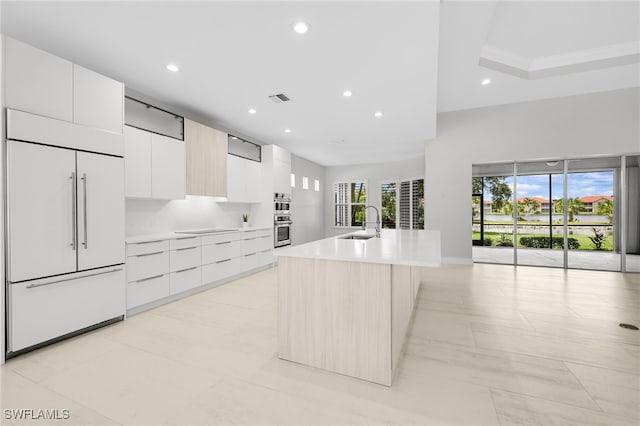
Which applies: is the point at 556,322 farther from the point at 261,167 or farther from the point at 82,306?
the point at 261,167

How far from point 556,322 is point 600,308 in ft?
3.16

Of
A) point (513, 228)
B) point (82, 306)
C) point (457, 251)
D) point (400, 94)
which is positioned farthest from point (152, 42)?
point (513, 228)

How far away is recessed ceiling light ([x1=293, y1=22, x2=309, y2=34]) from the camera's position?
2.23m

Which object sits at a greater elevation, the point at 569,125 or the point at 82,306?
the point at 569,125

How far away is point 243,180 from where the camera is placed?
517 centimetres

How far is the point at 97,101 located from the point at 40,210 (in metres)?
1.16

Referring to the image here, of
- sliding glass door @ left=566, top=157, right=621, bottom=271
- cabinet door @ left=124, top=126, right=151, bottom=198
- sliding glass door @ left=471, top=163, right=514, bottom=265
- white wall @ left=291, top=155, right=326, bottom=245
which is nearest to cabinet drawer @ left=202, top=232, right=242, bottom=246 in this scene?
cabinet door @ left=124, top=126, right=151, bottom=198

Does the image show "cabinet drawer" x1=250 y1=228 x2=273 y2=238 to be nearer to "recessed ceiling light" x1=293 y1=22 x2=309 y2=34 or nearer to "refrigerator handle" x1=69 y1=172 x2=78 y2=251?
"refrigerator handle" x1=69 y1=172 x2=78 y2=251

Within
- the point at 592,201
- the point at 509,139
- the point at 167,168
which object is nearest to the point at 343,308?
the point at 167,168

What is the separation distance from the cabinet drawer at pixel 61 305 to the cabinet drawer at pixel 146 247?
25cm

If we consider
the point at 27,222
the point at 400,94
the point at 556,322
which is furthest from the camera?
the point at 400,94

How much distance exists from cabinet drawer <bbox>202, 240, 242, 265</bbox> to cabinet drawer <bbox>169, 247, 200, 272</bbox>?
0.14 metres

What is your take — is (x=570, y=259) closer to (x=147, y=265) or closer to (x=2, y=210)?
(x=147, y=265)

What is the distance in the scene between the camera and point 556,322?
109 inches
